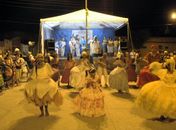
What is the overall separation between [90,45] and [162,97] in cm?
1725

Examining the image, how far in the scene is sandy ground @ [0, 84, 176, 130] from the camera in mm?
8406

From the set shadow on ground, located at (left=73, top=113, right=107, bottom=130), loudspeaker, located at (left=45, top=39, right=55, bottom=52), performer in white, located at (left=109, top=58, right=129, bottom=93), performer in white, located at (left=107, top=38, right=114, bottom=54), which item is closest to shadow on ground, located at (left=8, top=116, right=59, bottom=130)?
shadow on ground, located at (left=73, top=113, right=107, bottom=130)

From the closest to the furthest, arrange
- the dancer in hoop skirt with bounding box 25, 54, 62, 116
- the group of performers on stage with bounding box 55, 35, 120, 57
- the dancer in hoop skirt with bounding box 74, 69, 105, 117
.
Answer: the dancer in hoop skirt with bounding box 25, 54, 62, 116, the dancer in hoop skirt with bounding box 74, 69, 105, 117, the group of performers on stage with bounding box 55, 35, 120, 57

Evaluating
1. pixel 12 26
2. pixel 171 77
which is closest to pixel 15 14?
pixel 12 26

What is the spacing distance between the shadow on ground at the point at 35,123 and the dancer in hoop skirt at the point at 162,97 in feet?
7.12

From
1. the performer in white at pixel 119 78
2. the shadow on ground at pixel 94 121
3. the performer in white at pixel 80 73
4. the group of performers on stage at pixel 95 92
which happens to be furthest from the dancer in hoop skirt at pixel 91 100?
the performer in white at pixel 119 78

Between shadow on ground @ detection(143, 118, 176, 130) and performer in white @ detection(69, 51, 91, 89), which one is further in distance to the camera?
performer in white @ detection(69, 51, 91, 89)

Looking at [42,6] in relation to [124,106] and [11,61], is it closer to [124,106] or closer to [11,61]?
[11,61]

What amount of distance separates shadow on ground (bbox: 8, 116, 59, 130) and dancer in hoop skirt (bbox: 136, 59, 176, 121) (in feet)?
7.12

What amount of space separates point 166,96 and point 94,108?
2009 millimetres

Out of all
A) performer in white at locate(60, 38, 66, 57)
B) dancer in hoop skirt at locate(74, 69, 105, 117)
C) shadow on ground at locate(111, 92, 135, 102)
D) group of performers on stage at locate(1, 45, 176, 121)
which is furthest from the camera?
performer in white at locate(60, 38, 66, 57)

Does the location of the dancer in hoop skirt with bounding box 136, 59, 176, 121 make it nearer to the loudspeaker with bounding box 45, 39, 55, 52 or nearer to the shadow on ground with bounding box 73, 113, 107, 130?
the shadow on ground with bounding box 73, 113, 107, 130

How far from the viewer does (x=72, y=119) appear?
9180mm

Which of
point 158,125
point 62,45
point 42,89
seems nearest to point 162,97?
point 158,125
